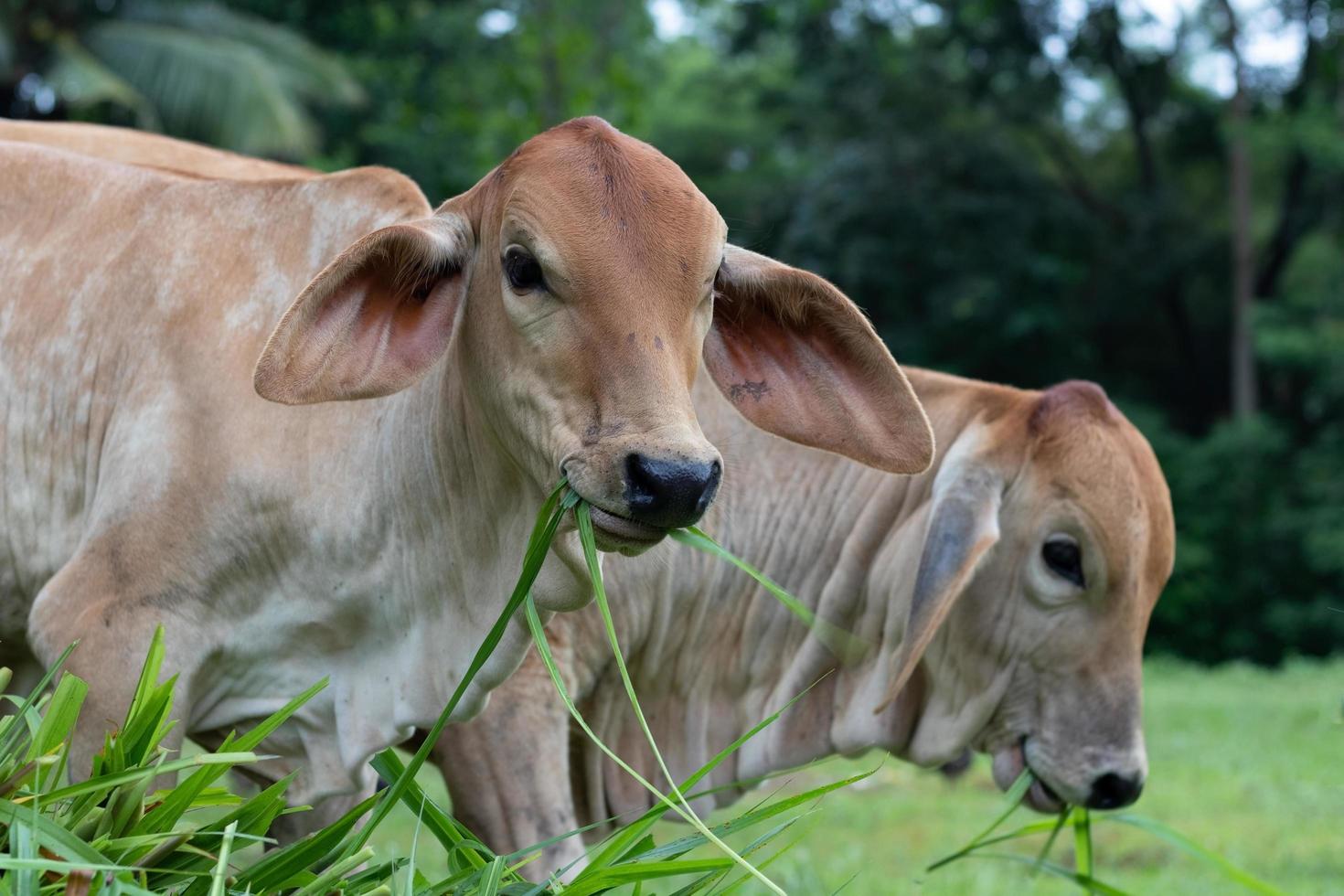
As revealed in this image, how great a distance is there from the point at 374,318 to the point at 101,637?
29.6 inches

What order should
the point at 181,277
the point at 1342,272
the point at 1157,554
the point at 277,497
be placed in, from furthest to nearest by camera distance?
the point at 1342,272, the point at 1157,554, the point at 181,277, the point at 277,497

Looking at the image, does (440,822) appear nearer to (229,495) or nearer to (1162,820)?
(229,495)

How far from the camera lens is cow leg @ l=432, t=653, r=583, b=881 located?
11.7 ft

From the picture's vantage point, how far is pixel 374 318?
2750mm

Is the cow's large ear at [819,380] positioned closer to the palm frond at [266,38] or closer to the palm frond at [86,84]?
the palm frond at [86,84]

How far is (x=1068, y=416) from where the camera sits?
13.0 feet

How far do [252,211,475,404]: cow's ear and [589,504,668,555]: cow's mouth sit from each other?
53 cm

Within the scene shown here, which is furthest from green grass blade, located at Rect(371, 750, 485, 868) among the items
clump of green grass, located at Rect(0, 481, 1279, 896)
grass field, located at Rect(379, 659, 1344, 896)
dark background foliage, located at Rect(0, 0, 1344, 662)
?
dark background foliage, located at Rect(0, 0, 1344, 662)

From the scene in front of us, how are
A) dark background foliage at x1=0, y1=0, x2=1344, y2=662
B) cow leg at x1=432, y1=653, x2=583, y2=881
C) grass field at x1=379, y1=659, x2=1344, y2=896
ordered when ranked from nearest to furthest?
cow leg at x1=432, y1=653, x2=583, y2=881
grass field at x1=379, y1=659, x2=1344, y2=896
dark background foliage at x1=0, y1=0, x2=1344, y2=662

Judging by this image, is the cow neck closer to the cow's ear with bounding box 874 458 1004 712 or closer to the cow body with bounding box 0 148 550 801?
the cow's ear with bounding box 874 458 1004 712

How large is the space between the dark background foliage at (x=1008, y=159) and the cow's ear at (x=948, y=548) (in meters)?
11.6

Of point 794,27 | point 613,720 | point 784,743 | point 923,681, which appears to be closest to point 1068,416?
point 923,681

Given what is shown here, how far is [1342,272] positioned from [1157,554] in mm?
15798

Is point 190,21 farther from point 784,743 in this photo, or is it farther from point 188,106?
point 784,743
